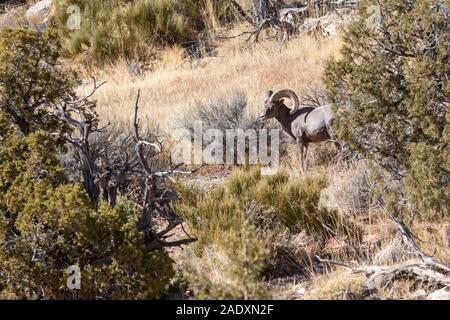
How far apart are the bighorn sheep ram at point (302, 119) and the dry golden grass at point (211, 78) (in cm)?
148


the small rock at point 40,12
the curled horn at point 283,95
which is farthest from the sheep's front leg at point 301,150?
the small rock at point 40,12

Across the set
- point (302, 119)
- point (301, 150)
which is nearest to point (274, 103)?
point (302, 119)

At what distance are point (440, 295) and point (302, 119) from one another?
14.1 ft

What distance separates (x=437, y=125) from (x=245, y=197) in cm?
194

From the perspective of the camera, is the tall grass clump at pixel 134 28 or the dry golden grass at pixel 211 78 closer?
the dry golden grass at pixel 211 78

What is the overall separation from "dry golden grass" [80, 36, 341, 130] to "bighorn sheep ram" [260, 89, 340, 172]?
1.48 metres

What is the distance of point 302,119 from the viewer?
9469mm

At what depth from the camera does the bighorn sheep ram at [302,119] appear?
9156 mm

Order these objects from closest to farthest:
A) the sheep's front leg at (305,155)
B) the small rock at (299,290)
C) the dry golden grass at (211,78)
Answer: the small rock at (299,290) → the sheep's front leg at (305,155) → the dry golden grass at (211,78)

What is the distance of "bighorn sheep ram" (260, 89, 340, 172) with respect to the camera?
9156 millimetres

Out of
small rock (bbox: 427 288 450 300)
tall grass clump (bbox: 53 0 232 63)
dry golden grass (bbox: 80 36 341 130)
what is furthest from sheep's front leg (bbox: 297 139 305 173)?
tall grass clump (bbox: 53 0 232 63)

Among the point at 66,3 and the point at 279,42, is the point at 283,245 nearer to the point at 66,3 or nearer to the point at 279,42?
the point at 279,42

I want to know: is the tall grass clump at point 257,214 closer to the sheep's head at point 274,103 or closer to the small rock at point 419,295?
the small rock at point 419,295
